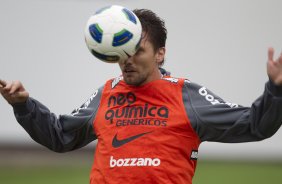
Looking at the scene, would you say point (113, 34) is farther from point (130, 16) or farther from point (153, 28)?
point (153, 28)

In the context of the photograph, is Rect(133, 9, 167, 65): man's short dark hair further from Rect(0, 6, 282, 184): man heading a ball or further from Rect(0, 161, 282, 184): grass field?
Rect(0, 161, 282, 184): grass field

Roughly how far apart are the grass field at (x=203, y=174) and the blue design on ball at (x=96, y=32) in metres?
4.82

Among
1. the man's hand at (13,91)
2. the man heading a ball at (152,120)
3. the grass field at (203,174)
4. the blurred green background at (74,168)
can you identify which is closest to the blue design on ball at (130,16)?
the man heading a ball at (152,120)

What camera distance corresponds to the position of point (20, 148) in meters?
9.48

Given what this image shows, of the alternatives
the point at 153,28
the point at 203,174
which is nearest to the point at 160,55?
the point at 153,28

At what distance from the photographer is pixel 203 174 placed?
9258 millimetres

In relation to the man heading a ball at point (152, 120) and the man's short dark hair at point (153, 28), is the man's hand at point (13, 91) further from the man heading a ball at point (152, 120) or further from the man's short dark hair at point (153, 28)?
the man's short dark hair at point (153, 28)

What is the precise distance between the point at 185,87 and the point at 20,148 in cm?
566

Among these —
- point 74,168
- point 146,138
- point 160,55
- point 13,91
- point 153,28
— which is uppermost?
point 153,28

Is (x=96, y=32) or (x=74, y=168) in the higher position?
(x=96, y=32)

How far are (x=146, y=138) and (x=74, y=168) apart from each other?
5592 mm

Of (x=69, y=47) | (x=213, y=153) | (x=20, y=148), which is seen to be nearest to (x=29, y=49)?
(x=69, y=47)

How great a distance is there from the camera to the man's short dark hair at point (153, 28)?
14.1 feet

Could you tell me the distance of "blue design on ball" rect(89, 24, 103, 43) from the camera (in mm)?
3895
